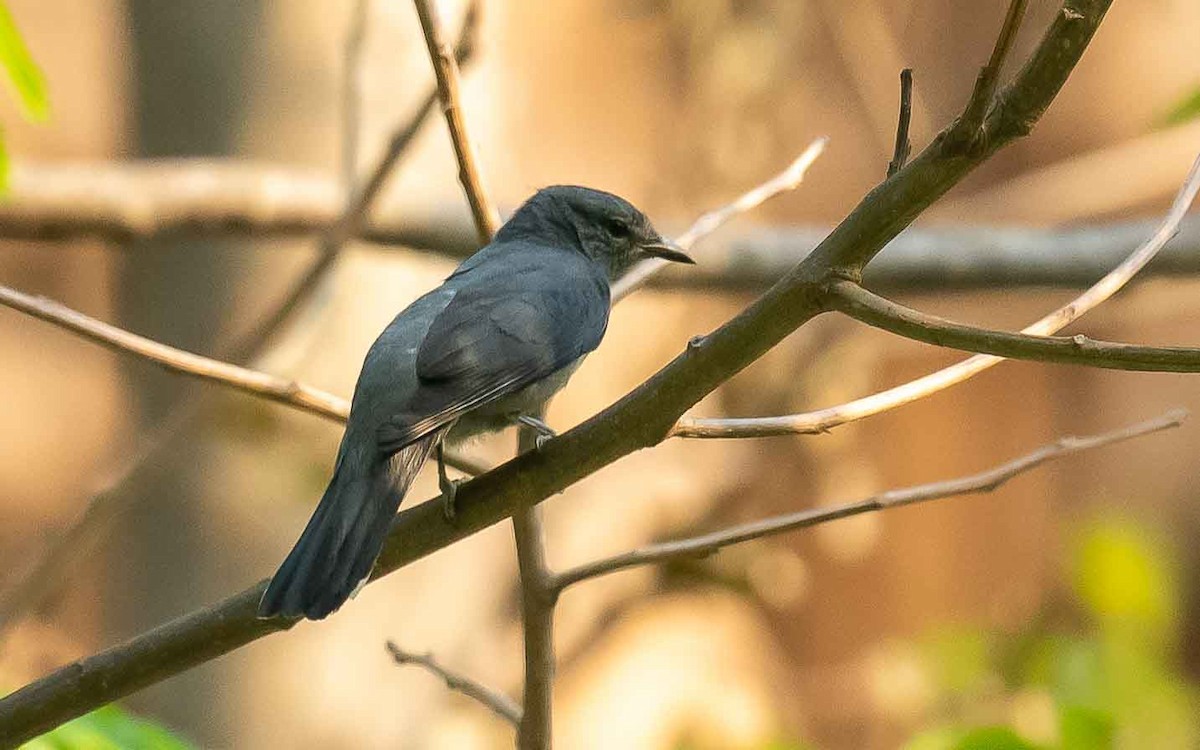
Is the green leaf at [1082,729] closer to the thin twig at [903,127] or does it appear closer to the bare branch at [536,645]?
the bare branch at [536,645]

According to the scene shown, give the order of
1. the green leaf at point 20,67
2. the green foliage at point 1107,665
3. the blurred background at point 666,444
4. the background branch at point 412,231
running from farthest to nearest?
the blurred background at point 666,444, the green foliage at point 1107,665, the background branch at point 412,231, the green leaf at point 20,67

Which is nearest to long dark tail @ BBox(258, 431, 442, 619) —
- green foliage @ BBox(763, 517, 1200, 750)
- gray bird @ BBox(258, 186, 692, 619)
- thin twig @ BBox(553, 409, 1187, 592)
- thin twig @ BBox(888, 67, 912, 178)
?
gray bird @ BBox(258, 186, 692, 619)

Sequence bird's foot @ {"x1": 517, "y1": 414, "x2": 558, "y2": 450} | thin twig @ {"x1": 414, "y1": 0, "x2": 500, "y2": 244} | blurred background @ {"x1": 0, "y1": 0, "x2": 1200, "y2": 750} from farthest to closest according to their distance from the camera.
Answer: blurred background @ {"x1": 0, "y1": 0, "x2": 1200, "y2": 750}, thin twig @ {"x1": 414, "y1": 0, "x2": 500, "y2": 244}, bird's foot @ {"x1": 517, "y1": 414, "x2": 558, "y2": 450}

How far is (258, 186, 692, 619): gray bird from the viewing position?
72.4 inches

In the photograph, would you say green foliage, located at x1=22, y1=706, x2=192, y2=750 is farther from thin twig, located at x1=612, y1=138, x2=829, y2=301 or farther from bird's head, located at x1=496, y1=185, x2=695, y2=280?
bird's head, located at x1=496, y1=185, x2=695, y2=280

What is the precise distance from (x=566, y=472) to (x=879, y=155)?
5157mm

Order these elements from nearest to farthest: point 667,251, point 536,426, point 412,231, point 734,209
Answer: point 536,426
point 734,209
point 667,251
point 412,231

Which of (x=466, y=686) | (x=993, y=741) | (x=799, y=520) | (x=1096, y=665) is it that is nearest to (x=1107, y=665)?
(x=1096, y=665)

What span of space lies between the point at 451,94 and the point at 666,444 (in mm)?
3333

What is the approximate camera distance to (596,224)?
305cm

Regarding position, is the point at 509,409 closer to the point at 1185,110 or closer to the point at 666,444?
the point at 1185,110

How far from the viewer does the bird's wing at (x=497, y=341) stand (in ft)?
6.66

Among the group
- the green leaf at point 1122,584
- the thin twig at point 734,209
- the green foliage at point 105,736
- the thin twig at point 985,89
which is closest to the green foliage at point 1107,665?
the green leaf at point 1122,584

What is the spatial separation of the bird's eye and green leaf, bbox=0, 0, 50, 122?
131cm
